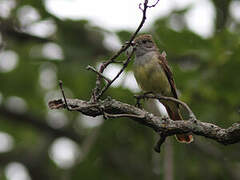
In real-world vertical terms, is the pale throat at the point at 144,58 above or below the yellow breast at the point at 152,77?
above

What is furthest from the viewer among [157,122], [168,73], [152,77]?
[168,73]

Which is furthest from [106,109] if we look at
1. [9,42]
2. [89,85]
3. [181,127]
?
[9,42]

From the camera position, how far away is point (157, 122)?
401 cm

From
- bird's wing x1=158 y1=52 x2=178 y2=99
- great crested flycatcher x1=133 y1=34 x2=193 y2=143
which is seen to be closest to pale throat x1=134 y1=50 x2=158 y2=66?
great crested flycatcher x1=133 y1=34 x2=193 y2=143

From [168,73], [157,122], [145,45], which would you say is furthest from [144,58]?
[157,122]

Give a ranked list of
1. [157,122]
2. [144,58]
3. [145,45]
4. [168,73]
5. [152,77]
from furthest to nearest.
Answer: [145,45] < [144,58] < [168,73] < [152,77] < [157,122]

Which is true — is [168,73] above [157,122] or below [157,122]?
below

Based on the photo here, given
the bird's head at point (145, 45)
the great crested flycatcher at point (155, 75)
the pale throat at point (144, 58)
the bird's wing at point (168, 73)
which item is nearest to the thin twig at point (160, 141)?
the great crested flycatcher at point (155, 75)

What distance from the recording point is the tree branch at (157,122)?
3.88 m

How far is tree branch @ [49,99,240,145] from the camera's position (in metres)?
3.88

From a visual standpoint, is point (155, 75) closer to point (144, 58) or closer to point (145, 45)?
point (144, 58)

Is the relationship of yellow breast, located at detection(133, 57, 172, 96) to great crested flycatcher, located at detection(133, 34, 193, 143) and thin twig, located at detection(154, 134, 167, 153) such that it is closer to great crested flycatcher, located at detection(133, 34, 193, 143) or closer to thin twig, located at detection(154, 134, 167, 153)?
great crested flycatcher, located at detection(133, 34, 193, 143)

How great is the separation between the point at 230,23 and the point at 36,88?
12.5ft

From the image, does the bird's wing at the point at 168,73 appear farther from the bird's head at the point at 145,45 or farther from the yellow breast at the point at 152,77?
the bird's head at the point at 145,45
